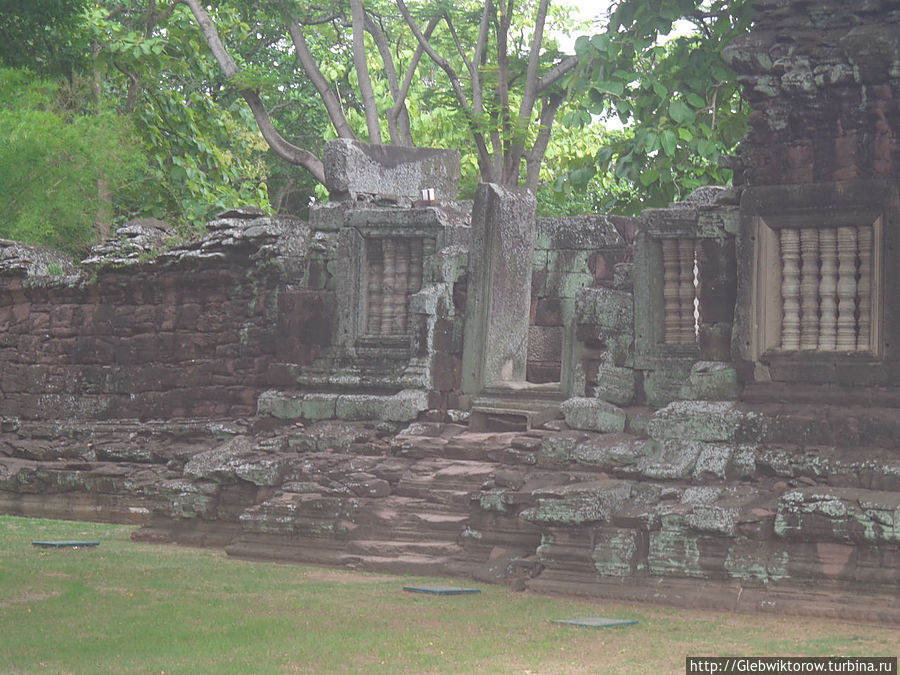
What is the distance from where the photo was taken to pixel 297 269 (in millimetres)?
15352

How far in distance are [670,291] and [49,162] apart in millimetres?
10477

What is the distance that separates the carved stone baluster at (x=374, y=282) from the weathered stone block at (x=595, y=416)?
137 inches

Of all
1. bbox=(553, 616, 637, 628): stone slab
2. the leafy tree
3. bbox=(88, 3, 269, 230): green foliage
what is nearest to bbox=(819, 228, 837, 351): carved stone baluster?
bbox=(553, 616, 637, 628): stone slab

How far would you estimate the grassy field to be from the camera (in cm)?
762

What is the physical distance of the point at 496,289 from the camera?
1365cm

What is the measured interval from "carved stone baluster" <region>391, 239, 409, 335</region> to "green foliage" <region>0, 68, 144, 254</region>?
255 inches

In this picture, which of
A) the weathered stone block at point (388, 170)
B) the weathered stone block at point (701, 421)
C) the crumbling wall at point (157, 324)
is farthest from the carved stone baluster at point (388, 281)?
the weathered stone block at point (701, 421)

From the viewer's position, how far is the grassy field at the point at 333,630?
7.62 meters

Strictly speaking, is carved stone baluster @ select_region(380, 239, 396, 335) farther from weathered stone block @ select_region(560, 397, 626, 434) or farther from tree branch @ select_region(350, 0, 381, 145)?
tree branch @ select_region(350, 0, 381, 145)

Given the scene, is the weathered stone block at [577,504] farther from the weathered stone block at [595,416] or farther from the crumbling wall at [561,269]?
the crumbling wall at [561,269]

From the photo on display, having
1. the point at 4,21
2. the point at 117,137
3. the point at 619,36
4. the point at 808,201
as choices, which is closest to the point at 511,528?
the point at 808,201

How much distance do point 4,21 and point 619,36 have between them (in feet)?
26.9

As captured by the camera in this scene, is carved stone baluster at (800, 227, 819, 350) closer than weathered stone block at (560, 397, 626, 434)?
Yes

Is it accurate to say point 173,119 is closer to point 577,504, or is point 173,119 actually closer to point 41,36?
point 41,36
